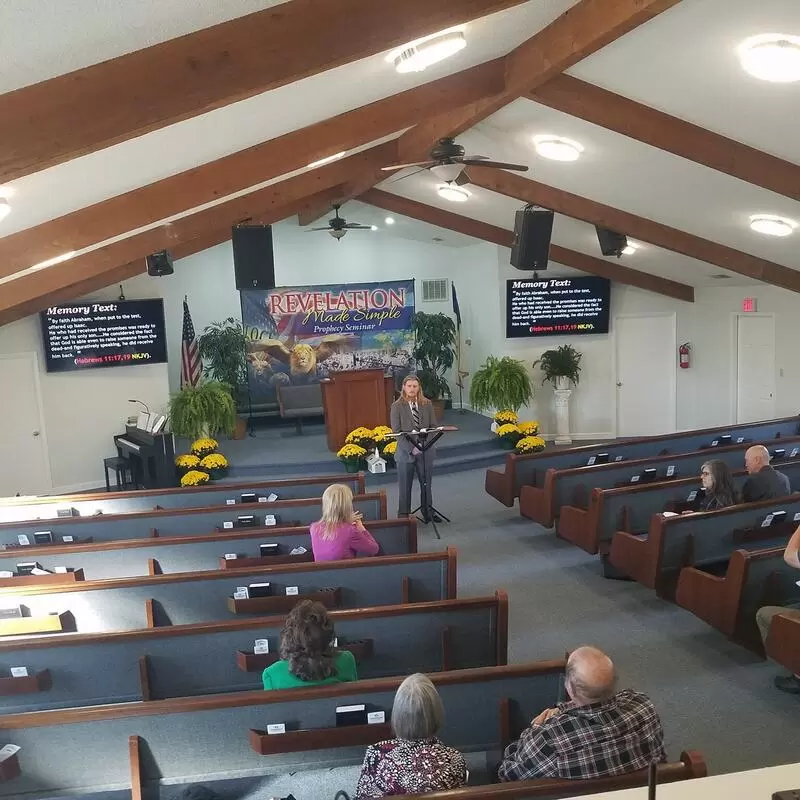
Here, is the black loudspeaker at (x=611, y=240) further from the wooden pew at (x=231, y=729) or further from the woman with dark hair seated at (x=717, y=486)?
the wooden pew at (x=231, y=729)

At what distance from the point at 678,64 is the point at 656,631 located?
11.1 ft

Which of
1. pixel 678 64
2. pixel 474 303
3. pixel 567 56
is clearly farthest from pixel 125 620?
pixel 474 303

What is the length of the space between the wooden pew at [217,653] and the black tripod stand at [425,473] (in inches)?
121

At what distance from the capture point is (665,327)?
36.4 ft

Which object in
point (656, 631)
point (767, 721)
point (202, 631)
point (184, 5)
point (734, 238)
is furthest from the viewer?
point (734, 238)

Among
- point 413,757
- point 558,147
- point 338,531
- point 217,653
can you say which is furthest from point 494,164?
point 413,757

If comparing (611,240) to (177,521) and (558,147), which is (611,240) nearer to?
(558,147)

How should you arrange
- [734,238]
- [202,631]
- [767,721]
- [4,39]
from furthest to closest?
[734,238] → [767,721] → [202,631] → [4,39]

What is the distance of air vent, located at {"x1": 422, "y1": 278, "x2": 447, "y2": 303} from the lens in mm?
12555

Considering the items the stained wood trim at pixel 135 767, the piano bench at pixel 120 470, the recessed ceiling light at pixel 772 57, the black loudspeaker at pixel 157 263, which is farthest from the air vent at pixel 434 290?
the stained wood trim at pixel 135 767

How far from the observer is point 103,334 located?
31.3 ft

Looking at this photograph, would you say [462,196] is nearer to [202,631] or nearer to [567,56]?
[567,56]

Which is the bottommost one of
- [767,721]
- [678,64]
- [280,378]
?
[767,721]

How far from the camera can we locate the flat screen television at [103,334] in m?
9.25
